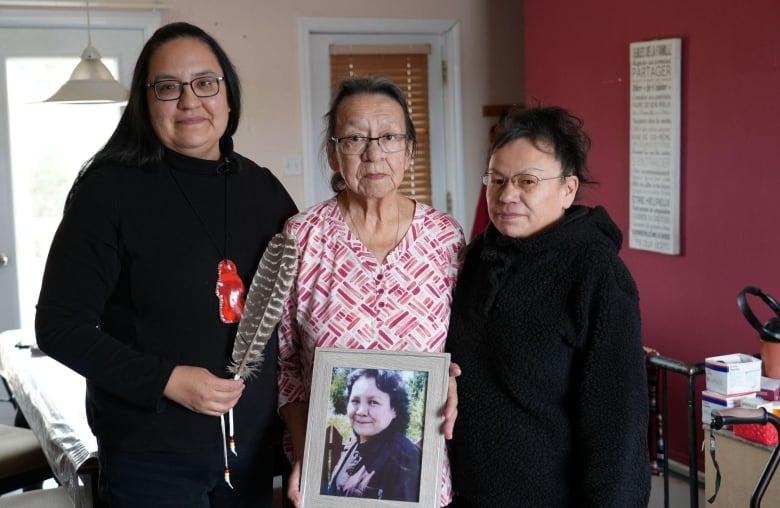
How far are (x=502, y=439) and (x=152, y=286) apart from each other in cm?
68

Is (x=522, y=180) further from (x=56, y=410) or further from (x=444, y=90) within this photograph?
(x=444, y=90)

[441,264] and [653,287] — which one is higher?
[441,264]

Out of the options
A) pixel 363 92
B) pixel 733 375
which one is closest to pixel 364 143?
pixel 363 92

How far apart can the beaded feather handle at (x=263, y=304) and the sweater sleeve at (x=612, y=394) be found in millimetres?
529

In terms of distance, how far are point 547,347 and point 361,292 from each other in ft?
1.20

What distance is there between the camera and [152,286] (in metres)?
1.69

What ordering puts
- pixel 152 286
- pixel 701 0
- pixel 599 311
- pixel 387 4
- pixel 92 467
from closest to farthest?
pixel 599 311 < pixel 152 286 < pixel 92 467 < pixel 701 0 < pixel 387 4

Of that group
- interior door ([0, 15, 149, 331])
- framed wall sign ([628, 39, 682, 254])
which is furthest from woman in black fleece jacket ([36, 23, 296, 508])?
interior door ([0, 15, 149, 331])

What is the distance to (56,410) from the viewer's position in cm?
290

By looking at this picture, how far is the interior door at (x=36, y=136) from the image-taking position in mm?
4621

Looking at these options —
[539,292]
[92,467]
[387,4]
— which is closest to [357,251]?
[539,292]

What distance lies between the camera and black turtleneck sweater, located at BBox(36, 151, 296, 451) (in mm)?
1642

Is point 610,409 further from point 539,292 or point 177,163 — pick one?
point 177,163

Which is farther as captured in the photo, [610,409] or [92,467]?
[92,467]
